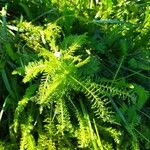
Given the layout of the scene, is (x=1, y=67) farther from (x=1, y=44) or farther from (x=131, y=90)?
(x=131, y=90)

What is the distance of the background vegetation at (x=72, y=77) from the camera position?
159 cm

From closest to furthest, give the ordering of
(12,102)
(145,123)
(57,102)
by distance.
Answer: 1. (57,102)
2. (12,102)
3. (145,123)

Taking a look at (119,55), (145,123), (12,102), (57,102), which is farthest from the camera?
(119,55)

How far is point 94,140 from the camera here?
5.38ft

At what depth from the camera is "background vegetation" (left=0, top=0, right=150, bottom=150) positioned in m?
1.59

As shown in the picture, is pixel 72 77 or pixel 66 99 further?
pixel 66 99

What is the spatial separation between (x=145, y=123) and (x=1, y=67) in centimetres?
66

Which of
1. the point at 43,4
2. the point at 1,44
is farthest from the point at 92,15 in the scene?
the point at 1,44

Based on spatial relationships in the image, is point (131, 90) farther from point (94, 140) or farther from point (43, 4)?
point (43, 4)


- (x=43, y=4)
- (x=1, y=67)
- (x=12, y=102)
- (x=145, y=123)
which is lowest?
(x=145, y=123)

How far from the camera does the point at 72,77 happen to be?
5.05ft

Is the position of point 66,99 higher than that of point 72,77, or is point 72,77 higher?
point 72,77

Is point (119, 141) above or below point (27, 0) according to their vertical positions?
below

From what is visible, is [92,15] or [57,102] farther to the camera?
[92,15]
